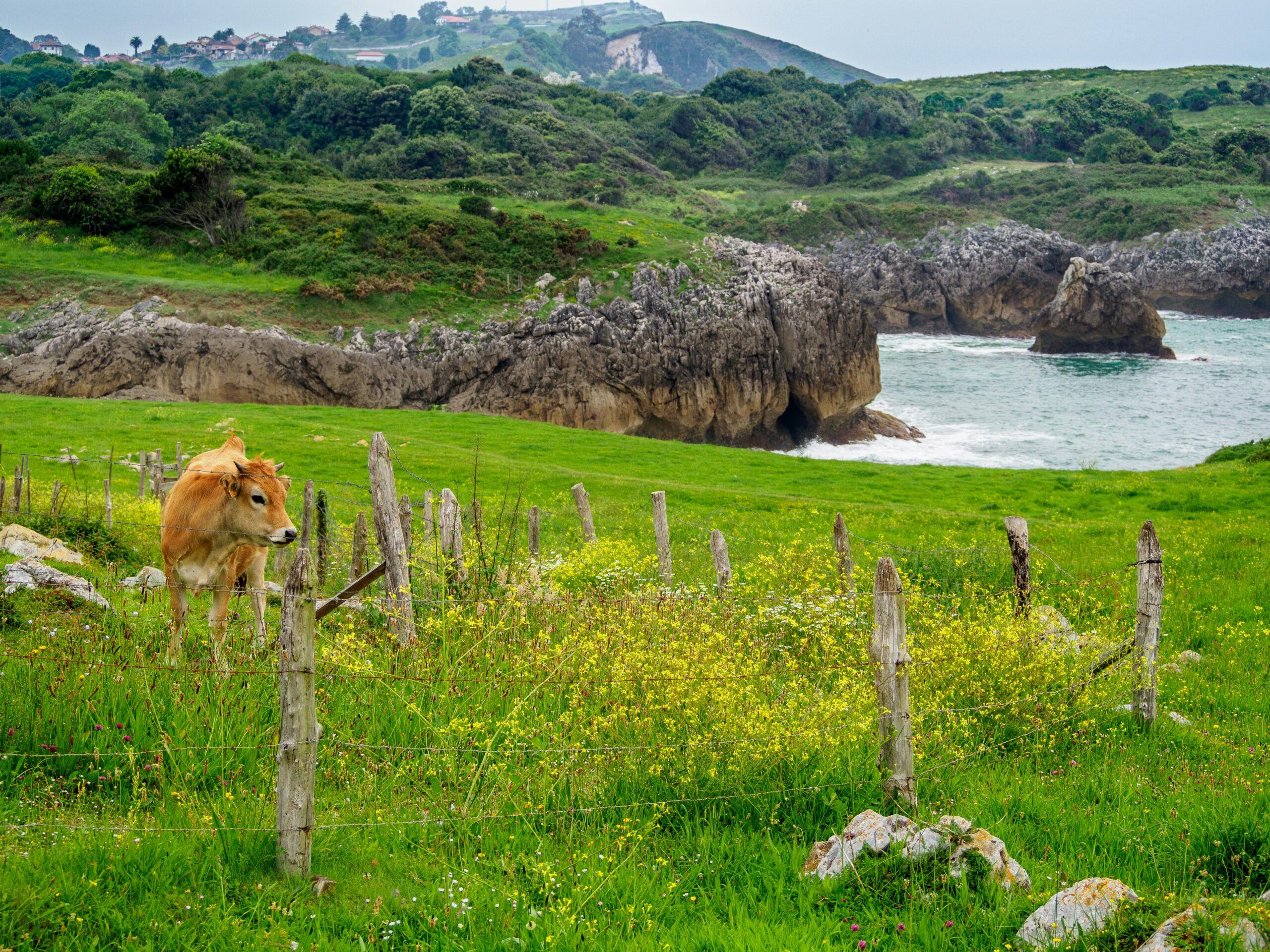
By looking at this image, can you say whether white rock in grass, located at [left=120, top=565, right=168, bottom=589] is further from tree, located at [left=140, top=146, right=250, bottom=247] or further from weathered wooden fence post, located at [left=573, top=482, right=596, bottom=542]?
tree, located at [left=140, top=146, right=250, bottom=247]

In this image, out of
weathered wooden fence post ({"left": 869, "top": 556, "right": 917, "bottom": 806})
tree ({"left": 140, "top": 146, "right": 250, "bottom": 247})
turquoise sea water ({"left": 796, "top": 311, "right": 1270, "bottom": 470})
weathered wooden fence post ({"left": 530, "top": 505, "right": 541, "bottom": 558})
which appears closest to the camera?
weathered wooden fence post ({"left": 869, "top": 556, "right": 917, "bottom": 806})

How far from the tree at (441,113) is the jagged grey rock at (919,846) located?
104m

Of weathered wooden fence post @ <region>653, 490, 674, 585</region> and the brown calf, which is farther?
weathered wooden fence post @ <region>653, 490, 674, 585</region>

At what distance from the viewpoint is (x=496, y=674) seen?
785 centimetres

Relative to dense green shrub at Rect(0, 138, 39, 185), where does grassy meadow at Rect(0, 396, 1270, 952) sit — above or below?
below

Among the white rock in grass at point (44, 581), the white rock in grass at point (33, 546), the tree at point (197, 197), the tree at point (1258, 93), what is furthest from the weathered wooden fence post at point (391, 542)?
the tree at point (1258, 93)

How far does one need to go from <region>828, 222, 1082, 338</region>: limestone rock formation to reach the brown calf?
318ft

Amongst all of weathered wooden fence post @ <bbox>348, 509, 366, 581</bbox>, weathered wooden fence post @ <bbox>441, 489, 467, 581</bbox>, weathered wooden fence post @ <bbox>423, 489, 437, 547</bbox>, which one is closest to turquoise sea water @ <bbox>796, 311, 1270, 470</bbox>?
weathered wooden fence post @ <bbox>423, 489, 437, 547</bbox>

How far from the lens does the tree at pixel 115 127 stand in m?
86.4

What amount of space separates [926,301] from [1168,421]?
154 feet

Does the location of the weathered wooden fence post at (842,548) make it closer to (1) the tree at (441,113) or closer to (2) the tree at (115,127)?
(2) the tree at (115,127)

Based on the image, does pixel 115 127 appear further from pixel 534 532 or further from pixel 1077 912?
pixel 1077 912

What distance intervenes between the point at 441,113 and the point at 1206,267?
302 ft

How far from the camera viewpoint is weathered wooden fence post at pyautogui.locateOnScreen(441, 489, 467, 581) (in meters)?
10.1
